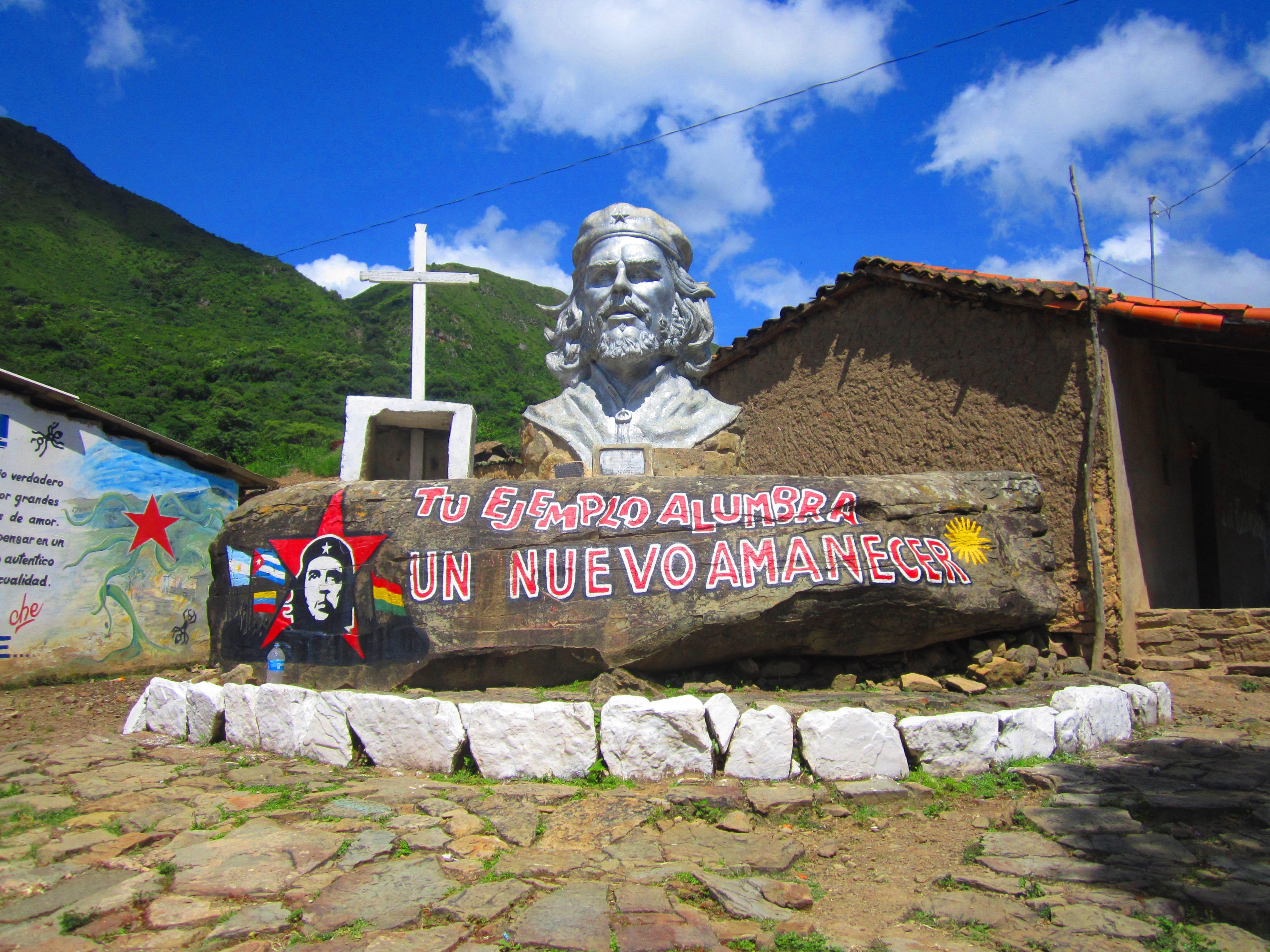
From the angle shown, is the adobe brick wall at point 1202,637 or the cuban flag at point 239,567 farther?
the adobe brick wall at point 1202,637

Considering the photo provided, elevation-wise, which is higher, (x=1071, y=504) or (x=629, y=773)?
(x=1071, y=504)

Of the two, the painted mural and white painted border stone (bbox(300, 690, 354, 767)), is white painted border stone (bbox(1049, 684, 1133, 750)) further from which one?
the painted mural

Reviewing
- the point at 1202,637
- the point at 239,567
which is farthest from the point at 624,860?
the point at 1202,637

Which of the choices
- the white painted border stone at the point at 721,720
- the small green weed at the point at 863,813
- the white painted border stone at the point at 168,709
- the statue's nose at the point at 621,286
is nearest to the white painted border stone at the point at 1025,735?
the small green weed at the point at 863,813

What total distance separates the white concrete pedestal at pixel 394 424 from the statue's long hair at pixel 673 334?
1163 mm

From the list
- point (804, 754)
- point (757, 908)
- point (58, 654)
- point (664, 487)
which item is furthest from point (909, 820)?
point (58, 654)

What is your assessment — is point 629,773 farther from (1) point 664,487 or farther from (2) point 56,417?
(2) point 56,417

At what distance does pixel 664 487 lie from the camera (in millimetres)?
5711

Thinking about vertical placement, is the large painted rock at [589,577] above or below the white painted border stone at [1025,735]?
above

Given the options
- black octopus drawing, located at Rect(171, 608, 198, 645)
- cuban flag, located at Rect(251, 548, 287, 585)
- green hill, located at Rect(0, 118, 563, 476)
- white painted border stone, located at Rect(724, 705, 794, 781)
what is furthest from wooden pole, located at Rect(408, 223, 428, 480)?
green hill, located at Rect(0, 118, 563, 476)

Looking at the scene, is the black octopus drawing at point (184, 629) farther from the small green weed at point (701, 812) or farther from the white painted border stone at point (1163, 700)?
the white painted border stone at point (1163, 700)

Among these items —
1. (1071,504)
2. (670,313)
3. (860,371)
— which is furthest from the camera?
(860,371)

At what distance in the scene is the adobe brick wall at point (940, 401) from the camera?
7211 mm

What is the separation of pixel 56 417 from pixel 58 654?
7.48ft
